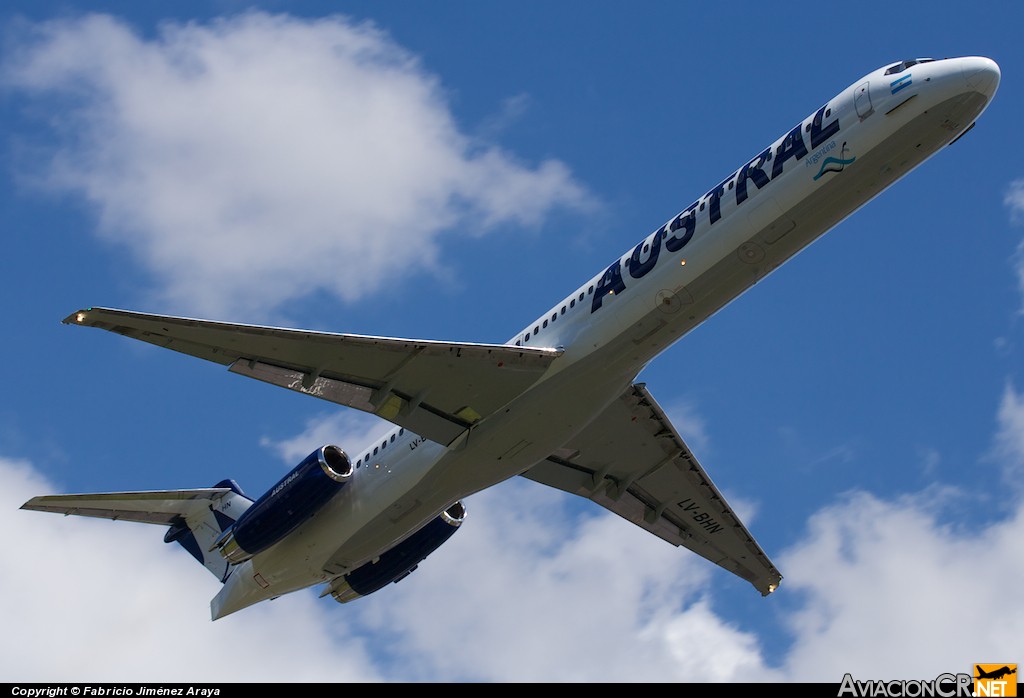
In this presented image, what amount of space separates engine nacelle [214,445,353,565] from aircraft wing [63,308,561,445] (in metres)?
4.16

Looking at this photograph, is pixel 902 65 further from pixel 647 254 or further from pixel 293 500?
pixel 293 500

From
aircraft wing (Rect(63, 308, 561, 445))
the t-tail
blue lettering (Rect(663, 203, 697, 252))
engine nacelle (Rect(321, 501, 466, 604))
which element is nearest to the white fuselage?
blue lettering (Rect(663, 203, 697, 252))

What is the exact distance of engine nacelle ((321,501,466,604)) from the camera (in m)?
40.4

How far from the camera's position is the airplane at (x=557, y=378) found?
1169 inches

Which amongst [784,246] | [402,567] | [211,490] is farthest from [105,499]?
[784,246]

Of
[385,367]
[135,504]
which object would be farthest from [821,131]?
[135,504]

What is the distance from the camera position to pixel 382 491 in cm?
3625

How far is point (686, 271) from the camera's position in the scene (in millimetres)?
31000

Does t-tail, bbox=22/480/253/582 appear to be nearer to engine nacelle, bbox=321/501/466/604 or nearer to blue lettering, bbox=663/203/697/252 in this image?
engine nacelle, bbox=321/501/466/604

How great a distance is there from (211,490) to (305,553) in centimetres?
729

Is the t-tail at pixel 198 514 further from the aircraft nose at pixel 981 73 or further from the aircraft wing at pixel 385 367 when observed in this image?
the aircraft nose at pixel 981 73

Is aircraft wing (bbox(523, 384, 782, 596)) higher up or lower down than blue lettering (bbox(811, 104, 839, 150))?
lower down

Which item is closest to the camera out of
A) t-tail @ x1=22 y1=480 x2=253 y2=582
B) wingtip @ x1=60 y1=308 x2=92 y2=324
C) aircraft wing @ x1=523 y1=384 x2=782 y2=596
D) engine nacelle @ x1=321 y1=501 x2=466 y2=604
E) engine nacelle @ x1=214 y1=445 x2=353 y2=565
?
wingtip @ x1=60 y1=308 x2=92 y2=324

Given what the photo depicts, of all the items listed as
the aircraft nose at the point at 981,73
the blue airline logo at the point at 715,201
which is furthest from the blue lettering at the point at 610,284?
the aircraft nose at the point at 981,73
